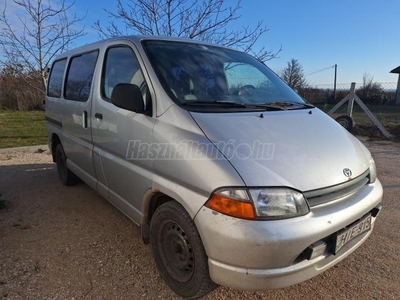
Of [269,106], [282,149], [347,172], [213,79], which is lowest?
[347,172]

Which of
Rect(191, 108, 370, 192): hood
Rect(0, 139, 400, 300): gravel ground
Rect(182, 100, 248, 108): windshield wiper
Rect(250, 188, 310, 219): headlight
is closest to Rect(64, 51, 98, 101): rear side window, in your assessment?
Rect(0, 139, 400, 300): gravel ground

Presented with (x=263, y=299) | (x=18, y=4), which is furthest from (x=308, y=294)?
(x=18, y=4)

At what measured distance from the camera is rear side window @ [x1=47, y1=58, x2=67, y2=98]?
14.0ft

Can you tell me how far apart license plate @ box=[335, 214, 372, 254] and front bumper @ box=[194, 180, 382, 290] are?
0.06 meters

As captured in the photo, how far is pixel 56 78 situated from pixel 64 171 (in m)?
1.43

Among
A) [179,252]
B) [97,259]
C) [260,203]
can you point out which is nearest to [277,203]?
[260,203]

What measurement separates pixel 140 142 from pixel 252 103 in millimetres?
1009

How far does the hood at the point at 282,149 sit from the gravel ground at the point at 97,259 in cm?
92

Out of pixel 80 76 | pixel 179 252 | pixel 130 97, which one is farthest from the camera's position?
pixel 80 76

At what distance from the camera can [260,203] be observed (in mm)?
1673

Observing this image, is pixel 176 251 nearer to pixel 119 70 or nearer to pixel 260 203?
pixel 260 203

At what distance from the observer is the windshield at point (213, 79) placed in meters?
2.35

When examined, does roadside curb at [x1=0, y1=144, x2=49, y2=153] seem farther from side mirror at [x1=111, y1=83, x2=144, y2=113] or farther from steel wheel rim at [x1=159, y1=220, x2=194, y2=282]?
steel wheel rim at [x1=159, y1=220, x2=194, y2=282]

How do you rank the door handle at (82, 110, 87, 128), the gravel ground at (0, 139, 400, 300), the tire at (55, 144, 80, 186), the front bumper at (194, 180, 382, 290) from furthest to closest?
1. the tire at (55, 144, 80, 186)
2. the door handle at (82, 110, 87, 128)
3. the gravel ground at (0, 139, 400, 300)
4. the front bumper at (194, 180, 382, 290)
